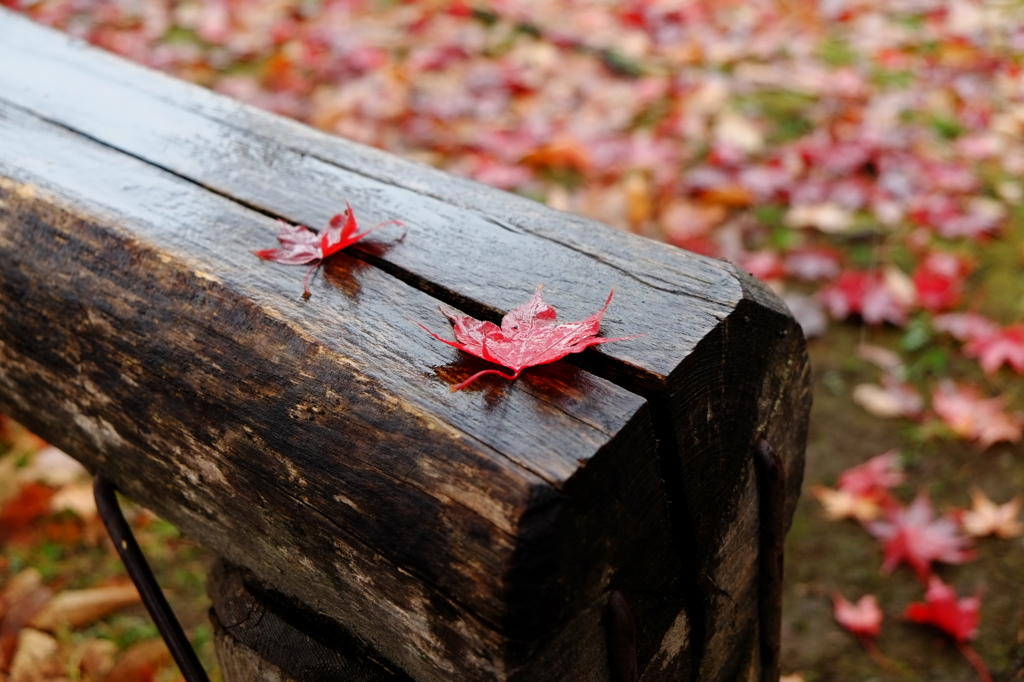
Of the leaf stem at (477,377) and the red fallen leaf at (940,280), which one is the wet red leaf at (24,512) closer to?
the leaf stem at (477,377)

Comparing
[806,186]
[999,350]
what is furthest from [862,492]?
[806,186]

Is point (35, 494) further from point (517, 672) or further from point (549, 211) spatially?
point (517, 672)

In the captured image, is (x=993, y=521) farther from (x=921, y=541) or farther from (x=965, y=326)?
(x=965, y=326)

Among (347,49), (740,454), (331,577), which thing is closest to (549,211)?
(740,454)

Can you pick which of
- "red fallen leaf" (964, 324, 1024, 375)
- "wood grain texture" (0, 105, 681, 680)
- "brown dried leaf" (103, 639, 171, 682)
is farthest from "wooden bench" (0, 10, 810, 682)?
"red fallen leaf" (964, 324, 1024, 375)

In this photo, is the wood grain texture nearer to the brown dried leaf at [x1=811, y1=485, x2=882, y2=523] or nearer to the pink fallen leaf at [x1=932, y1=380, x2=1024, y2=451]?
the brown dried leaf at [x1=811, y1=485, x2=882, y2=523]
